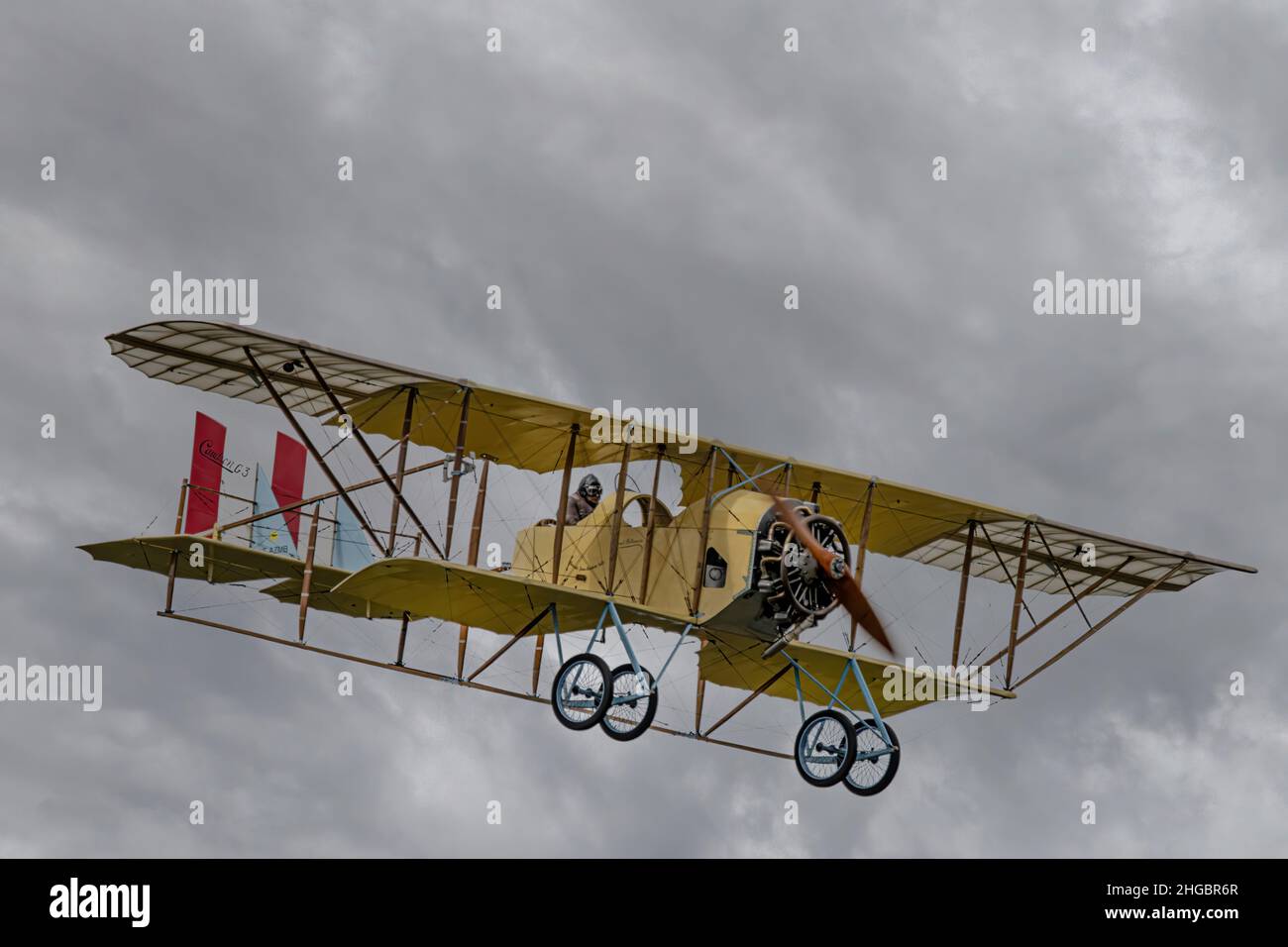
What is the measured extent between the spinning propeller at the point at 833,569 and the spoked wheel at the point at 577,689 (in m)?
2.91

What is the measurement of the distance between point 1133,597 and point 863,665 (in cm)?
543

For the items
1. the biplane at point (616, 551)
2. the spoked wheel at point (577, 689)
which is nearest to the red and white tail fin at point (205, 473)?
the biplane at point (616, 551)

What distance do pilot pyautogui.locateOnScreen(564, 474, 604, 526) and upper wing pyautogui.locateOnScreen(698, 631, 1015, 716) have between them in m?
2.51

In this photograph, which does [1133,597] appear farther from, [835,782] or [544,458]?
[544,458]

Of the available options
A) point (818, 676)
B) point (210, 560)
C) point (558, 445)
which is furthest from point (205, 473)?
point (818, 676)

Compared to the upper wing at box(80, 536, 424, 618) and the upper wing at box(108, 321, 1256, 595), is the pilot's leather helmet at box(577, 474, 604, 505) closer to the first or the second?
the upper wing at box(108, 321, 1256, 595)

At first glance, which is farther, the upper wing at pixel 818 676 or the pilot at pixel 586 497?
the pilot at pixel 586 497

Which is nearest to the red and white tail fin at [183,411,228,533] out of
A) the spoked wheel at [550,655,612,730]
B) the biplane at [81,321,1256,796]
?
the biplane at [81,321,1256,796]

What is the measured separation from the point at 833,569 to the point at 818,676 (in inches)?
135

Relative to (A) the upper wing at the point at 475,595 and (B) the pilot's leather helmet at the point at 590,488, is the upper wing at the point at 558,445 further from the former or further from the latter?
(A) the upper wing at the point at 475,595

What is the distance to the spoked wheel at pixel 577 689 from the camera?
2258 cm

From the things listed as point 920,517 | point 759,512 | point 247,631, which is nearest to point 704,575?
point 759,512

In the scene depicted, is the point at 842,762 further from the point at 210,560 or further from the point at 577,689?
the point at 210,560

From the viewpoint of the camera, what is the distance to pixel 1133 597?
2800cm
